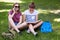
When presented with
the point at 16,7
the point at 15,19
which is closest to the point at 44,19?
the point at 15,19

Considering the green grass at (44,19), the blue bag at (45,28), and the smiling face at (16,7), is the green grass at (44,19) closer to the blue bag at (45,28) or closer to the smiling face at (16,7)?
the blue bag at (45,28)

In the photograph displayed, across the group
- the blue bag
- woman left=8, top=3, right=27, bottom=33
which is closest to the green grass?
the blue bag

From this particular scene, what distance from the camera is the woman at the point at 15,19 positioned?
7043 millimetres

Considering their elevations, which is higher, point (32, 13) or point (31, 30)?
point (32, 13)

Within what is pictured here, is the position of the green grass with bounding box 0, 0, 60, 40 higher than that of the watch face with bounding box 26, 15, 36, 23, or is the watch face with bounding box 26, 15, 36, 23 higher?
the watch face with bounding box 26, 15, 36, 23

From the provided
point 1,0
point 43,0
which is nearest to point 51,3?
point 43,0

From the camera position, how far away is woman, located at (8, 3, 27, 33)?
704 centimetres

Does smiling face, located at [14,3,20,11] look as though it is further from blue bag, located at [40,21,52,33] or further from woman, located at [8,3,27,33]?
blue bag, located at [40,21,52,33]

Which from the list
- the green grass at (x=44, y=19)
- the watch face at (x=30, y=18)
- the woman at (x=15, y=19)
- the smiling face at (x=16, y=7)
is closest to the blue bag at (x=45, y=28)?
the green grass at (x=44, y=19)

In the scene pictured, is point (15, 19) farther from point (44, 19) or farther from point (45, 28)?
point (44, 19)

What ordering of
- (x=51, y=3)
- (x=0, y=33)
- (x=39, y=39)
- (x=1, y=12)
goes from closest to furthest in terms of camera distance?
1. (x=39, y=39)
2. (x=0, y=33)
3. (x=1, y=12)
4. (x=51, y=3)

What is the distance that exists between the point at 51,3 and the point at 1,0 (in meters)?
2.99

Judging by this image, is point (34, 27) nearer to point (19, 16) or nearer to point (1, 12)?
point (19, 16)

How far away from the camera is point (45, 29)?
717 cm
